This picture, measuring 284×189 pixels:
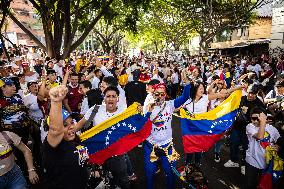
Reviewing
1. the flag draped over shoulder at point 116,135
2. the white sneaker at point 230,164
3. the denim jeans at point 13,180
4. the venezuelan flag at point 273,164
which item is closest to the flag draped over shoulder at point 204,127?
the flag draped over shoulder at point 116,135

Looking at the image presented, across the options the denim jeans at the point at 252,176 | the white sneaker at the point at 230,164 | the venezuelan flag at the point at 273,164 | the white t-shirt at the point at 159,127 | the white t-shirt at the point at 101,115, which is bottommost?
the white sneaker at the point at 230,164

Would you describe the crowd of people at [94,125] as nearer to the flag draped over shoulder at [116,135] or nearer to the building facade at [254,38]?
the flag draped over shoulder at [116,135]

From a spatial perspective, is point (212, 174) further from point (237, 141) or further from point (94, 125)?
point (94, 125)

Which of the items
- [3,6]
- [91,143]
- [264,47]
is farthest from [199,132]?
[264,47]

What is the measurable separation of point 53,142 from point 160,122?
7.72 ft

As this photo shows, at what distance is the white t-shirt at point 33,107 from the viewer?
255 inches

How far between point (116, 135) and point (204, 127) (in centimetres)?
173

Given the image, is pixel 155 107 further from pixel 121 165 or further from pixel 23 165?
pixel 23 165

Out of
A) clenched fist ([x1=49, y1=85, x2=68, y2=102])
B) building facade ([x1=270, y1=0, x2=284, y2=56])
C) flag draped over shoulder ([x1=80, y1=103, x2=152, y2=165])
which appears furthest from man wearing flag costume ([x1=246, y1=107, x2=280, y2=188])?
building facade ([x1=270, y1=0, x2=284, y2=56])

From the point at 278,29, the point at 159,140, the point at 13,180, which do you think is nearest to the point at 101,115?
the point at 159,140

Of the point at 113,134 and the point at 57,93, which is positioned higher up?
the point at 57,93

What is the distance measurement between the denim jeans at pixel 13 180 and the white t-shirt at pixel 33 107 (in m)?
2.85

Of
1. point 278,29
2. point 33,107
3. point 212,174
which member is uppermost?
point 278,29

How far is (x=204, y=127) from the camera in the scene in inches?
220
